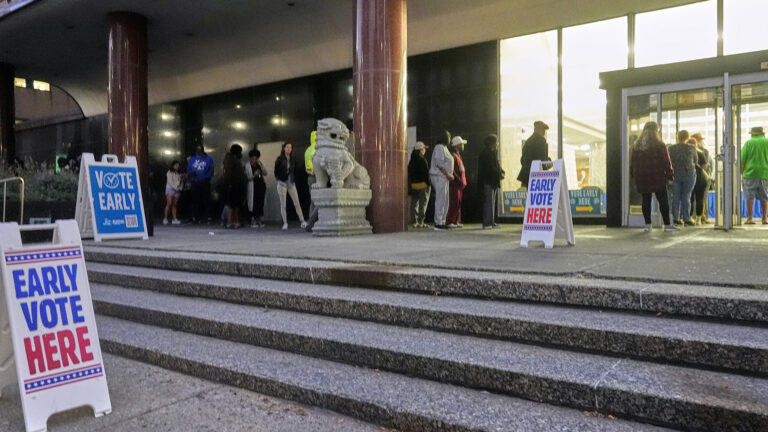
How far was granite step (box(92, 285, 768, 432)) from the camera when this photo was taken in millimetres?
2449

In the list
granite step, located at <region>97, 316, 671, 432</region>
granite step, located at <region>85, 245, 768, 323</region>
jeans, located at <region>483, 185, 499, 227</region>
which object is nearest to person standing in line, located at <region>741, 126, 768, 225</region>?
jeans, located at <region>483, 185, 499, 227</region>

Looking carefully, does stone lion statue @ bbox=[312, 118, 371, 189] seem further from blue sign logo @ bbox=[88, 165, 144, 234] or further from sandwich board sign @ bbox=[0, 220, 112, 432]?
sandwich board sign @ bbox=[0, 220, 112, 432]

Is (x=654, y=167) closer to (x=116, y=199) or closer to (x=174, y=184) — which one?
(x=116, y=199)

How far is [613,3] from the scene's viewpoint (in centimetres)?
1121

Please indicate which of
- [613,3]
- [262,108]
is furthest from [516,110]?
[262,108]

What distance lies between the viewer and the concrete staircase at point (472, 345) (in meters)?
2.61

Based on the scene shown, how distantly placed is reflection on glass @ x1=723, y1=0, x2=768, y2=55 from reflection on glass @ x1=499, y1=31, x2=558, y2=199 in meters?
3.15

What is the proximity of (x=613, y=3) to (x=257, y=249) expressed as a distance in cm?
902

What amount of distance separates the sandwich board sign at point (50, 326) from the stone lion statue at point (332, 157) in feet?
17.7

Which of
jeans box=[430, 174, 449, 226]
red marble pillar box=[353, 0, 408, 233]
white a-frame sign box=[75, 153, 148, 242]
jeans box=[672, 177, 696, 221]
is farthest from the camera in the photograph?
jeans box=[430, 174, 449, 226]

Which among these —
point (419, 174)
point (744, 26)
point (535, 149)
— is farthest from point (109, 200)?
point (744, 26)

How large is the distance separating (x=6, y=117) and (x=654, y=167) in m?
18.6

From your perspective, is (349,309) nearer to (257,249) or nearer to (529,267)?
(529,267)

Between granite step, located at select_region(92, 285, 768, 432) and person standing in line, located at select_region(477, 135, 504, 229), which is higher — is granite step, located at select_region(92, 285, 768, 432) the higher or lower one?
the lower one
